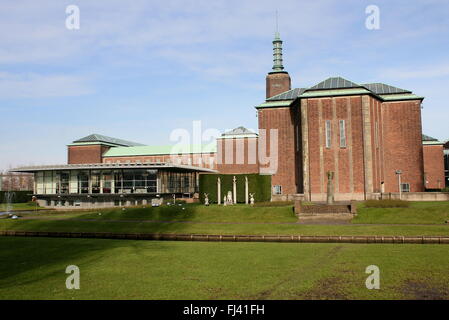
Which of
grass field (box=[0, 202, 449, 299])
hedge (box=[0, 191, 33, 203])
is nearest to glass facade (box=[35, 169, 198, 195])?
hedge (box=[0, 191, 33, 203])

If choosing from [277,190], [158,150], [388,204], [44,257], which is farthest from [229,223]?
[158,150]

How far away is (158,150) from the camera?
107500mm

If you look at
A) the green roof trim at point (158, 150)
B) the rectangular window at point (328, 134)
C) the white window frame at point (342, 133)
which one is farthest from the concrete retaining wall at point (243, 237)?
the green roof trim at point (158, 150)

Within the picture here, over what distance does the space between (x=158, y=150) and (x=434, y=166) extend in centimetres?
6500

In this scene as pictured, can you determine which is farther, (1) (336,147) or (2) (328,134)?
(2) (328,134)

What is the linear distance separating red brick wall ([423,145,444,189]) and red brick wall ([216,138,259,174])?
3184 centimetres

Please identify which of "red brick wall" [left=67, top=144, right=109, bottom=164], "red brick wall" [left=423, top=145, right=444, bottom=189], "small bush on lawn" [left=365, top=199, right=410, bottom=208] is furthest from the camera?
"red brick wall" [left=67, top=144, right=109, bottom=164]

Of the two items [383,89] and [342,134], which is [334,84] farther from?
[383,89]

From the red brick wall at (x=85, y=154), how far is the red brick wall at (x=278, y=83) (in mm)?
47155

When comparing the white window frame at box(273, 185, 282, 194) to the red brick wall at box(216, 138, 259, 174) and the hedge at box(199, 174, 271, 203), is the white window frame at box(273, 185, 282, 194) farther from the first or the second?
the red brick wall at box(216, 138, 259, 174)

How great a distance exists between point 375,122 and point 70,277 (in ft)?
157

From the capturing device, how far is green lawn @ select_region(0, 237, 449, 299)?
11.6 metres
